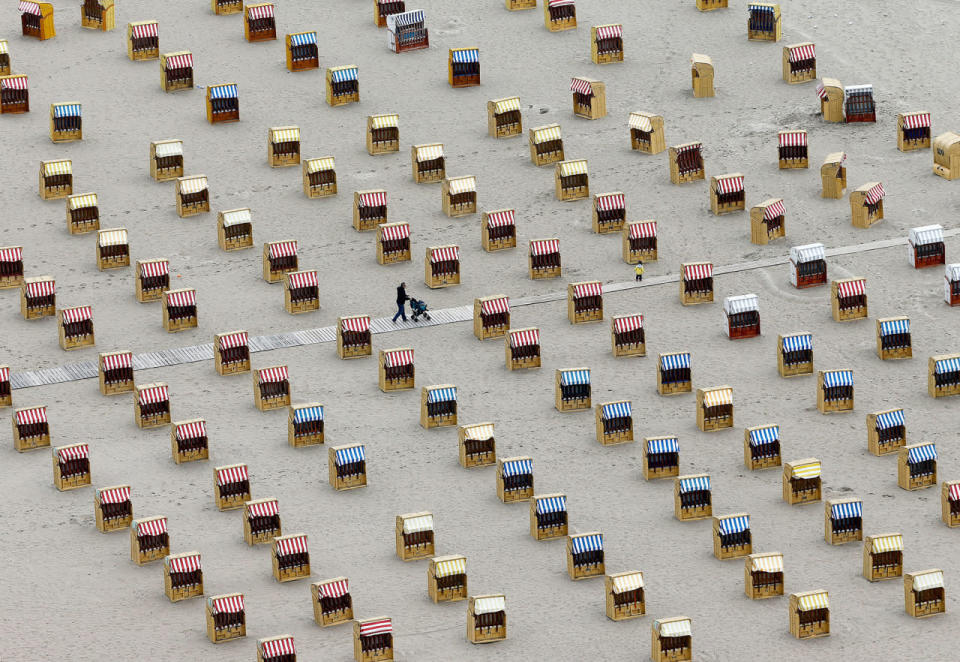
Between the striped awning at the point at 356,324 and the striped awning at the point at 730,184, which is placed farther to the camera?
the striped awning at the point at 730,184

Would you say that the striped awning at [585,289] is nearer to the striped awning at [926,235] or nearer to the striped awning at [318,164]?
the striped awning at [926,235]

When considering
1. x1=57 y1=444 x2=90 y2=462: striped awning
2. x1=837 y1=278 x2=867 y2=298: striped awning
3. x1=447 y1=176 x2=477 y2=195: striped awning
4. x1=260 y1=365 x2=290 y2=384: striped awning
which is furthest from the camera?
x1=447 y1=176 x2=477 y2=195: striped awning

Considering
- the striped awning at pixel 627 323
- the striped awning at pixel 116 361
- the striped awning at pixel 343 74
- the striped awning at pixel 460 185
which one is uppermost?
the striped awning at pixel 343 74

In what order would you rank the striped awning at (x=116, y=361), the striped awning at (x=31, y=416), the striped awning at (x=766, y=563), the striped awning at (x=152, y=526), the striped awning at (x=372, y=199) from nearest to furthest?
1. the striped awning at (x=766, y=563)
2. the striped awning at (x=152, y=526)
3. the striped awning at (x=31, y=416)
4. the striped awning at (x=116, y=361)
5. the striped awning at (x=372, y=199)

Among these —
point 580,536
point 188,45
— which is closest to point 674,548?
point 580,536

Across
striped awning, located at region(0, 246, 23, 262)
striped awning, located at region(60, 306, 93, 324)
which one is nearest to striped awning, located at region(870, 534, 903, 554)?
striped awning, located at region(60, 306, 93, 324)

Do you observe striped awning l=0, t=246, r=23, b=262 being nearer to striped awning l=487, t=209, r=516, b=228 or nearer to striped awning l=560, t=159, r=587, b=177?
striped awning l=487, t=209, r=516, b=228

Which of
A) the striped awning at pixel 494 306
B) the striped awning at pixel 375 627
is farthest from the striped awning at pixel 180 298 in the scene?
the striped awning at pixel 375 627
